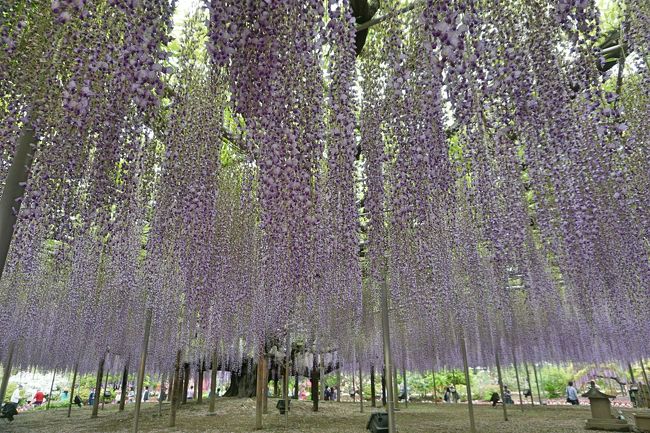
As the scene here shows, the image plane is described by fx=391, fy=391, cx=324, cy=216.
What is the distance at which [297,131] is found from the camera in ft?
9.50

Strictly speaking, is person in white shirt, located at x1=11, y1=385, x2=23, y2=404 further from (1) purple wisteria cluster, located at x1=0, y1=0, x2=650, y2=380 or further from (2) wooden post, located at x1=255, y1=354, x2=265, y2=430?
(2) wooden post, located at x1=255, y1=354, x2=265, y2=430

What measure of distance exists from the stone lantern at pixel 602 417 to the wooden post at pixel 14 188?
9.91 metres

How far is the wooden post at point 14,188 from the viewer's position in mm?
3004

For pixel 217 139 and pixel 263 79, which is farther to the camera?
pixel 217 139

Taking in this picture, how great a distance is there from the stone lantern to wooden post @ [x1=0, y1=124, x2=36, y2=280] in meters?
9.91

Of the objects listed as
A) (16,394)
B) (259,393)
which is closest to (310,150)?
(259,393)

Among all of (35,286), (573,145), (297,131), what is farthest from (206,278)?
(35,286)

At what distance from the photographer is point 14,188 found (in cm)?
310

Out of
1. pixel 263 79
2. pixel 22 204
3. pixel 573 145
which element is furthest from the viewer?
pixel 573 145

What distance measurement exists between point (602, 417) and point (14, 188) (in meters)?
10.3

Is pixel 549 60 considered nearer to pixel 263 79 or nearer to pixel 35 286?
pixel 263 79

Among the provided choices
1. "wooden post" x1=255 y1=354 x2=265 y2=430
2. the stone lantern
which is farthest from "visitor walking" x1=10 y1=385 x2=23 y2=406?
the stone lantern

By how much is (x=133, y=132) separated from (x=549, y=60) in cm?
353

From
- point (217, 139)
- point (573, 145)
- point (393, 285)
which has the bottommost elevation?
point (393, 285)
